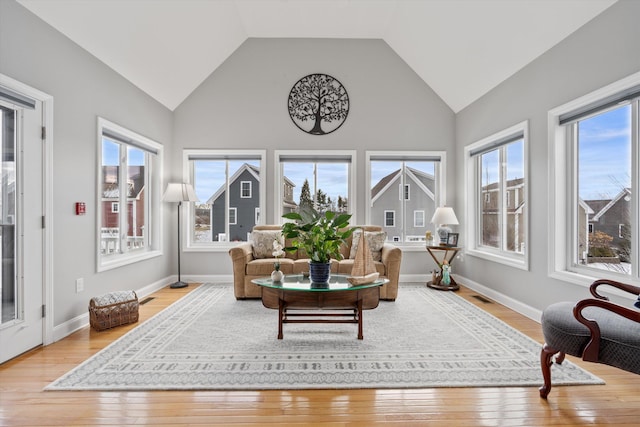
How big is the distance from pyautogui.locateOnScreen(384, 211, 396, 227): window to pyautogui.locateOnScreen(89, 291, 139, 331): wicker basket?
380cm

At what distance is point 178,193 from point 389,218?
3353mm

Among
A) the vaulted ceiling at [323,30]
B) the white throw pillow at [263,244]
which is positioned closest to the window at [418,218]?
the vaulted ceiling at [323,30]

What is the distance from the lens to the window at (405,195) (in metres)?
5.67

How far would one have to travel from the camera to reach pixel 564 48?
10.6ft

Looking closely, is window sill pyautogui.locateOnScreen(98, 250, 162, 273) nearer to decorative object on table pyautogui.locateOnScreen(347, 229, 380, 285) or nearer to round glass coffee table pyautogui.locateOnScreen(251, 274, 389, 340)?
round glass coffee table pyautogui.locateOnScreen(251, 274, 389, 340)

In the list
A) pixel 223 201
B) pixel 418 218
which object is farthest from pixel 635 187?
pixel 223 201

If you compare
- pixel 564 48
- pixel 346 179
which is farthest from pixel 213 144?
pixel 564 48

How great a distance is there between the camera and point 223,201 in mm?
5637

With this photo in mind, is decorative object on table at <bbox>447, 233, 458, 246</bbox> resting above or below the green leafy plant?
below

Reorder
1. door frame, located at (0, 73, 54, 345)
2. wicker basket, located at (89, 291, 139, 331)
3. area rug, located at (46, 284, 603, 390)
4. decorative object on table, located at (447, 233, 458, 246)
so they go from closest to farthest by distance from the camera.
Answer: area rug, located at (46, 284, 603, 390) → door frame, located at (0, 73, 54, 345) → wicker basket, located at (89, 291, 139, 331) → decorative object on table, located at (447, 233, 458, 246)

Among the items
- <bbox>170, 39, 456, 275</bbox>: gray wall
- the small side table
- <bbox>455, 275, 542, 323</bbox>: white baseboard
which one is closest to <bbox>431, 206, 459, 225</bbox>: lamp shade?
the small side table

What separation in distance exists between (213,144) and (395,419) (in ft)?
15.6

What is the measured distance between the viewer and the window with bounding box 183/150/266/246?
221 inches

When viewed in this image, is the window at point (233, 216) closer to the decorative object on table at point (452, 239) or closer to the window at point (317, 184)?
the window at point (317, 184)
